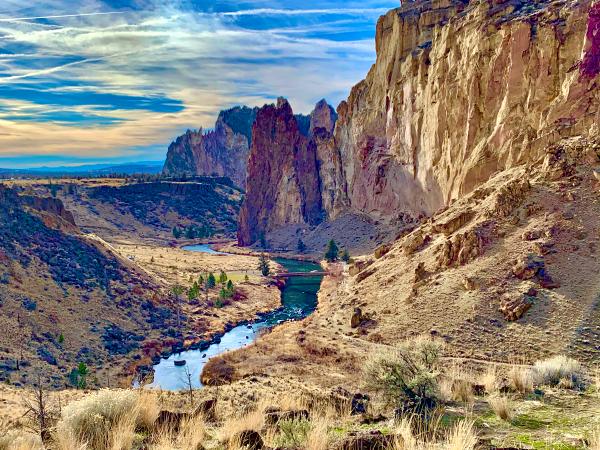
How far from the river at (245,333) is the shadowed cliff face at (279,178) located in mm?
33433

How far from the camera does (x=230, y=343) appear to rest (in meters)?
50.6

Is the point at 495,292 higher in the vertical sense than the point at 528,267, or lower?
lower

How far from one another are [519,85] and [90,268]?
1834 inches

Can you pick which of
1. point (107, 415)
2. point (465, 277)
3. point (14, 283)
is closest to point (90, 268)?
point (14, 283)

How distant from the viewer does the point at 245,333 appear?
54000 mm

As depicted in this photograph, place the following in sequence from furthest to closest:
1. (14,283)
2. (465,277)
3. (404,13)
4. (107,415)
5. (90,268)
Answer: (404,13) → (90,268) → (14,283) → (465,277) → (107,415)

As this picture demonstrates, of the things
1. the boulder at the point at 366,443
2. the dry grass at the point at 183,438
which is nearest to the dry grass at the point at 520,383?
the boulder at the point at 366,443

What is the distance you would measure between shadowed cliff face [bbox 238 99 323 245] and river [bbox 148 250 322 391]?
1316 inches

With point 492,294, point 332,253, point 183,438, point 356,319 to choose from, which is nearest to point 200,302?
point 356,319

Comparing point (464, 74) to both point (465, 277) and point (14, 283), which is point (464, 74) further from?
point (14, 283)

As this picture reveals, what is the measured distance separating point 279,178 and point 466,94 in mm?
75965

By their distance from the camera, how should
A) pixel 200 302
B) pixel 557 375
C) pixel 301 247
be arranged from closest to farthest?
pixel 557 375, pixel 200 302, pixel 301 247

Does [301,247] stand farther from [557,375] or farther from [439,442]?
[439,442]

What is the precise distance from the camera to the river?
40.3 meters
